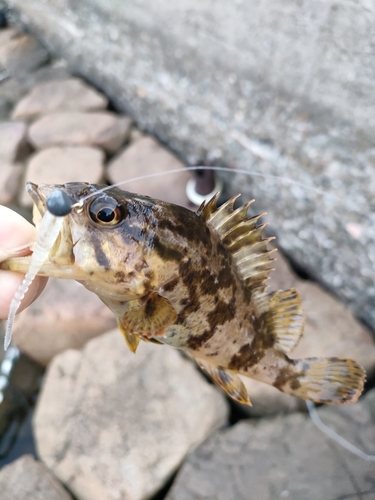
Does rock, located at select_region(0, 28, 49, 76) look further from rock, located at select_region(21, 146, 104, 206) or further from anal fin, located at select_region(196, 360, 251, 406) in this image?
anal fin, located at select_region(196, 360, 251, 406)

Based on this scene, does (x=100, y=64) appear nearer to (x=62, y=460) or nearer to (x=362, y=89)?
(x=362, y=89)

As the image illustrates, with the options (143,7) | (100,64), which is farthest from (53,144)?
(143,7)

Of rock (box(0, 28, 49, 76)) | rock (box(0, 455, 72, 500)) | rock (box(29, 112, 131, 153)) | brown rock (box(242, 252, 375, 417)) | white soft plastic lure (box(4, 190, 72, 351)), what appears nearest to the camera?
white soft plastic lure (box(4, 190, 72, 351))

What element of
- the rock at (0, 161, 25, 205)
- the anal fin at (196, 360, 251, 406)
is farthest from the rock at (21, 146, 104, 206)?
the anal fin at (196, 360, 251, 406)

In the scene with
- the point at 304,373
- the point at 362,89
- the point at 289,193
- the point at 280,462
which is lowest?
the point at 280,462

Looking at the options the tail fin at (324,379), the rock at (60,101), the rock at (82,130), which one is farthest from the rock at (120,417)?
the rock at (60,101)

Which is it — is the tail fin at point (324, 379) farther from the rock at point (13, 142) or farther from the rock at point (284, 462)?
the rock at point (13, 142)
